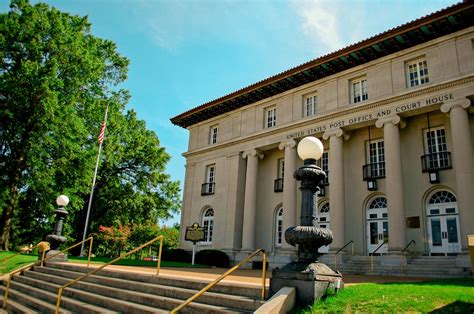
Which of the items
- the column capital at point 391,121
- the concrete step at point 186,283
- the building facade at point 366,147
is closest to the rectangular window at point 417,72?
the building facade at point 366,147

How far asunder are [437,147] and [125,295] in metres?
16.7

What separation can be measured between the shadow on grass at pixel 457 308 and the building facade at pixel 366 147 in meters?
10.8

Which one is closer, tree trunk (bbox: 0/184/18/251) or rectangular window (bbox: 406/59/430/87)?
rectangular window (bbox: 406/59/430/87)

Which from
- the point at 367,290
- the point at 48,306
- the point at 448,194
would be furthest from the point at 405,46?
the point at 48,306

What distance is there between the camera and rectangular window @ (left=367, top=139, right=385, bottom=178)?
2030 cm

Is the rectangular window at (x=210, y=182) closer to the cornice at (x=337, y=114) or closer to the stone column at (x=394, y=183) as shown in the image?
the cornice at (x=337, y=114)

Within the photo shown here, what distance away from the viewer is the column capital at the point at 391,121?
61.9 feet

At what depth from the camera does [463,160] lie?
634 inches

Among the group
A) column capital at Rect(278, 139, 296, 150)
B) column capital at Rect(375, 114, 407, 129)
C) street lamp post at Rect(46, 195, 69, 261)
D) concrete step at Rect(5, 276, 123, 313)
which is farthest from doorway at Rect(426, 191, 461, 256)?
street lamp post at Rect(46, 195, 69, 261)

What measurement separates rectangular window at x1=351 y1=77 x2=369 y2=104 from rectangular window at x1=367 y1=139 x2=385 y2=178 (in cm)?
260

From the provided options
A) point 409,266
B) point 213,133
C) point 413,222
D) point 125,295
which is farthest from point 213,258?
point 125,295

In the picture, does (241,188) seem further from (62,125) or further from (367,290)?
(367,290)

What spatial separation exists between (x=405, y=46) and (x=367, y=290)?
1595 centimetres

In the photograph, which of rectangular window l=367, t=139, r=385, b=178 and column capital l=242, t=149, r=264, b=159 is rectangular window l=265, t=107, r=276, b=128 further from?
rectangular window l=367, t=139, r=385, b=178
